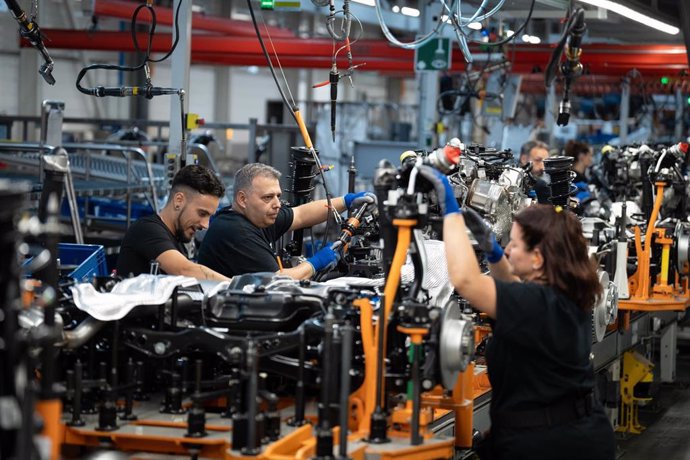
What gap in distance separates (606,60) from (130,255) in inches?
426

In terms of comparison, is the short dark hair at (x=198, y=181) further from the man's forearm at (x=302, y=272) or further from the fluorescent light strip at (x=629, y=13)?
the fluorescent light strip at (x=629, y=13)

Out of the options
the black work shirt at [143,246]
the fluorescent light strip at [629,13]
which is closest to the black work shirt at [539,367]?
the black work shirt at [143,246]

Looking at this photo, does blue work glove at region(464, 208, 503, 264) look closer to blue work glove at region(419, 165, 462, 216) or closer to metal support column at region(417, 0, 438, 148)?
blue work glove at region(419, 165, 462, 216)

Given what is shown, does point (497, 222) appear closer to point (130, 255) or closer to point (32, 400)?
point (130, 255)

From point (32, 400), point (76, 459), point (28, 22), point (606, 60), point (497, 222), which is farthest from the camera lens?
point (606, 60)

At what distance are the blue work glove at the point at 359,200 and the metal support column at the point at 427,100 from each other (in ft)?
19.3

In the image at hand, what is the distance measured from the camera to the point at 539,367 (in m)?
3.32

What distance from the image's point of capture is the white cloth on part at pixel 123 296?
3.43 meters

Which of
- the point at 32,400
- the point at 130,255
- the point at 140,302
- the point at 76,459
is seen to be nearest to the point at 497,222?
the point at 130,255

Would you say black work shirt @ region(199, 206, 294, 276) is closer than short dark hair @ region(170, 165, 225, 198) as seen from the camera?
No

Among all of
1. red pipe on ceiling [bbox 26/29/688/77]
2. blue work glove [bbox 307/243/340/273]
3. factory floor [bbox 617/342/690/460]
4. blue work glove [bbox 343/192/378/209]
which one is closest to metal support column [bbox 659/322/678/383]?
factory floor [bbox 617/342/690/460]

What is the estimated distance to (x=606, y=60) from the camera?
14.3 m

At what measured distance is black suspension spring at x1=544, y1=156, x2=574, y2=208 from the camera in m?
5.79

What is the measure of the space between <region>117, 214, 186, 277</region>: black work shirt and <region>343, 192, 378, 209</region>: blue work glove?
916 mm
